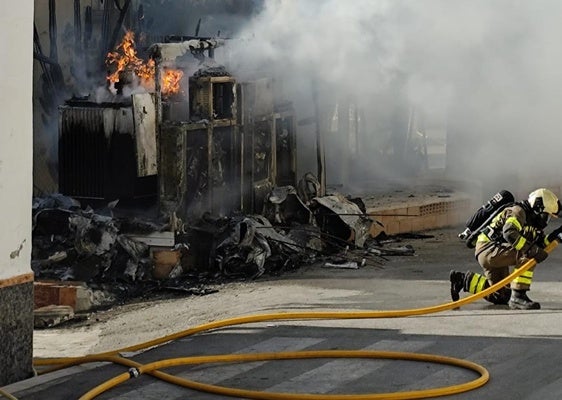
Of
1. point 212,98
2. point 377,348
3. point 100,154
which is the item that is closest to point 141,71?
point 212,98

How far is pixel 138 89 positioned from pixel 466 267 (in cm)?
469

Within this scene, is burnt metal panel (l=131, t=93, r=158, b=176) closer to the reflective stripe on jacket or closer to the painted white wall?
the reflective stripe on jacket

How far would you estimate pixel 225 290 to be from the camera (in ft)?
48.2

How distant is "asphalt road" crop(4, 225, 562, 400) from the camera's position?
967 centimetres

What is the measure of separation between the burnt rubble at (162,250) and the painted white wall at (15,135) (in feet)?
15.9

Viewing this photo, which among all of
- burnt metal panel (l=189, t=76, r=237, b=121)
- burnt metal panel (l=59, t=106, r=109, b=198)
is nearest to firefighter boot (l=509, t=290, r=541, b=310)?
burnt metal panel (l=189, t=76, r=237, b=121)

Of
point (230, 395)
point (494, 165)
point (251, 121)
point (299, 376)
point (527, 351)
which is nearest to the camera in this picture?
point (230, 395)

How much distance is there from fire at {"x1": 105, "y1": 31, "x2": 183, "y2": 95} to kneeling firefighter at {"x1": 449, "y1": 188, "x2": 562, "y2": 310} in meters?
4.91

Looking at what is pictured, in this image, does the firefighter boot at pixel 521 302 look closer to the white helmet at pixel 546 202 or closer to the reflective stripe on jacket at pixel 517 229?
the reflective stripe on jacket at pixel 517 229

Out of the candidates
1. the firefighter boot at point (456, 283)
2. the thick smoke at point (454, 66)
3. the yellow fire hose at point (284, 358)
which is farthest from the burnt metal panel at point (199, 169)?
the firefighter boot at point (456, 283)

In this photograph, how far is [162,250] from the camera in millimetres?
15445

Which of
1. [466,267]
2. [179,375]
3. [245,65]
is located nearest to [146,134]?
[245,65]

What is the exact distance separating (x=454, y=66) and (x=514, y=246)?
8.33 m

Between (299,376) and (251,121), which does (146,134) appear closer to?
(251,121)
